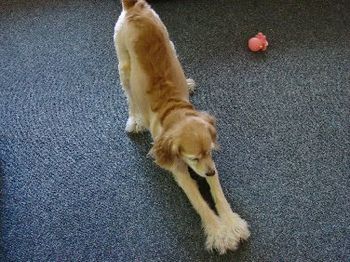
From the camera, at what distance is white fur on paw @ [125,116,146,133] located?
195cm

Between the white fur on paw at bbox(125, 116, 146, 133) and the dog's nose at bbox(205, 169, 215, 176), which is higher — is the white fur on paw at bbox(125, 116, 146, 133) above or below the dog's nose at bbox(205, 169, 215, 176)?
below

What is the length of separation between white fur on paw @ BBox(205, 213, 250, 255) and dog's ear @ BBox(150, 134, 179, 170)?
0.28 metres

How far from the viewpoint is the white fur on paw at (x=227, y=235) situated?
1.56 meters

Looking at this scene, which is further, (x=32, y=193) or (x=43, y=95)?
(x=43, y=95)

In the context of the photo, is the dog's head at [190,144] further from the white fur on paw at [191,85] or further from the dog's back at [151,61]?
the white fur on paw at [191,85]

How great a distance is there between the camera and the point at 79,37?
2.48 m

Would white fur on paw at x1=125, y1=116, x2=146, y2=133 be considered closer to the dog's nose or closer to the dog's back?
the dog's back

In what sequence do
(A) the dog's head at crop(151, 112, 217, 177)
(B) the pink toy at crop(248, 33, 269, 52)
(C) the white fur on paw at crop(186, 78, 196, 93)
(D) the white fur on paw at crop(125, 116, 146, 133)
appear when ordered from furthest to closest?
(B) the pink toy at crop(248, 33, 269, 52) → (C) the white fur on paw at crop(186, 78, 196, 93) → (D) the white fur on paw at crop(125, 116, 146, 133) → (A) the dog's head at crop(151, 112, 217, 177)

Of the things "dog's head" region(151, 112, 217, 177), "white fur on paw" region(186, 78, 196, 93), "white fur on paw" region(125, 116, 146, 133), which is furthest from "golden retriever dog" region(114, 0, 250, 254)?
"white fur on paw" region(186, 78, 196, 93)

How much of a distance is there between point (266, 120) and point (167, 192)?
21.3 inches

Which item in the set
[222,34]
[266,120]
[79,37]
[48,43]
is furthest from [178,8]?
[266,120]

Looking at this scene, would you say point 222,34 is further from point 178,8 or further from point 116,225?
point 116,225

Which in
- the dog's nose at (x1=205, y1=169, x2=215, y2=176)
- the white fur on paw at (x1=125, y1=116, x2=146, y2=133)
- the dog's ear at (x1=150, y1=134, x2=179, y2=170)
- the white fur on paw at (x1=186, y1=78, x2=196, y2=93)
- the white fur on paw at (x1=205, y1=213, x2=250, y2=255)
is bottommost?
the white fur on paw at (x1=205, y1=213, x2=250, y2=255)

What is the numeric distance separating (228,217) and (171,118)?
0.42 m
